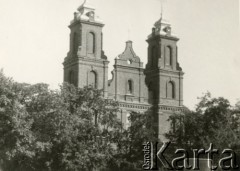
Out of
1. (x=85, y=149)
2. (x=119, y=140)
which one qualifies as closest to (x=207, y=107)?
(x=119, y=140)

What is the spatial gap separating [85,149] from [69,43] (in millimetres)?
22020

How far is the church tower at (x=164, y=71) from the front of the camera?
58.1m

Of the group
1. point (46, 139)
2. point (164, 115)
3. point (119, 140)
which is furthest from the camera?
point (164, 115)

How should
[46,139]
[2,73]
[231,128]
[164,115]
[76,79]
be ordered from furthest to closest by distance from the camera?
[164,115] → [76,79] → [231,128] → [46,139] → [2,73]

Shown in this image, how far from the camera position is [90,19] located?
5409cm

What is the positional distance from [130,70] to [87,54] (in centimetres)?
574

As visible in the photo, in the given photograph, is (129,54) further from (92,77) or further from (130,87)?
(92,77)

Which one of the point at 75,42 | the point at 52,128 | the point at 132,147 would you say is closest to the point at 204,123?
the point at 132,147

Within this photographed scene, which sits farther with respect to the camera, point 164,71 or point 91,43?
point 164,71

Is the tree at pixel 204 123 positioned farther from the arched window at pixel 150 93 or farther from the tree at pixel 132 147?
the arched window at pixel 150 93

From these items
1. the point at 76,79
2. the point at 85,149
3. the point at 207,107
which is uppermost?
the point at 76,79

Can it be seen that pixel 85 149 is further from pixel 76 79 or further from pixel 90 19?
pixel 90 19

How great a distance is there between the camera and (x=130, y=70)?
5653 centimetres

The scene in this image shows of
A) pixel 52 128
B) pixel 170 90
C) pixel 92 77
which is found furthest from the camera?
pixel 170 90
